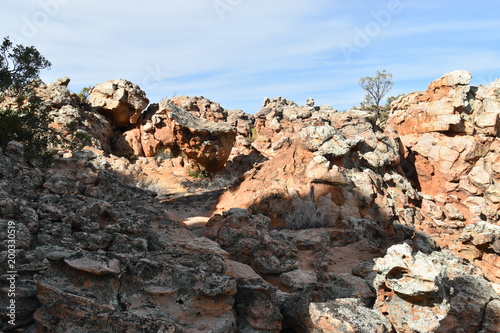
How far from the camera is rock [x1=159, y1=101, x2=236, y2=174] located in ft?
53.7

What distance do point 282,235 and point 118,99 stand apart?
1531cm

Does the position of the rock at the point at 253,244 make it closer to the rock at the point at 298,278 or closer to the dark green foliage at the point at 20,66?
the rock at the point at 298,278

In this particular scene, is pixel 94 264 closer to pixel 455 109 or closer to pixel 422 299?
pixel 422 299

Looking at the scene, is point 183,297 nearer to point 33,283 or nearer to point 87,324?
point 87,324

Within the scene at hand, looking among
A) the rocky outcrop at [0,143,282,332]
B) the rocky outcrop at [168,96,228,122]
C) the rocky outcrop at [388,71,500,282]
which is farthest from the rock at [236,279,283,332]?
the rocky outcrop at [168,96,228,122]

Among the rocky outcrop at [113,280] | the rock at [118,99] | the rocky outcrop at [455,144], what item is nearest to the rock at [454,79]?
the rocky outcrop at [455,144]

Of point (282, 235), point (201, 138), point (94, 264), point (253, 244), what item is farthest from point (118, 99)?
point (94, 264)

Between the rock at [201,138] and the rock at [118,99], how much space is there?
152 inches

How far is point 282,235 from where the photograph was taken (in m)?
6.75

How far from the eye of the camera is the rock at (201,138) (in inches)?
644

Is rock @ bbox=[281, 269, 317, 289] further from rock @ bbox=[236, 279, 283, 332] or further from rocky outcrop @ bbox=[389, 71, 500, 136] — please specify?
rocky outcrop @ bbox=[389, 71, 500, 136]

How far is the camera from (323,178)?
10039 mm

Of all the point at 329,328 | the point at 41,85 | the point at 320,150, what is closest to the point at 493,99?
the point at 320,150

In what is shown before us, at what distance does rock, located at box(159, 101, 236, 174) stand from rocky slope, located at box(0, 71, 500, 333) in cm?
7
